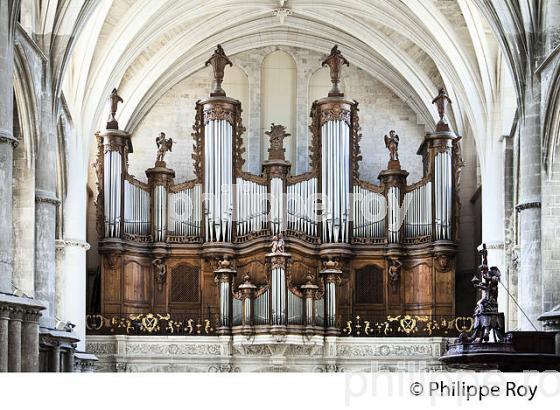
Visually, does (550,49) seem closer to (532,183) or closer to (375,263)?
(532,183)

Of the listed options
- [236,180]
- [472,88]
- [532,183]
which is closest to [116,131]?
[236,180]

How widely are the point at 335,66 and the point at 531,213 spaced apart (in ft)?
37.3

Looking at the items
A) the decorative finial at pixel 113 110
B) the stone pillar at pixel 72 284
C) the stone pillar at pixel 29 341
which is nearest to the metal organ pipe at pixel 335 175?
the decorative finial at pixel 113 110

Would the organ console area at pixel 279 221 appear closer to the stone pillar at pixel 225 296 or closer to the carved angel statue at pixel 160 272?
the carved angel statue at pixel 160 272

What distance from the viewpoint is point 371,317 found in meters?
39.9

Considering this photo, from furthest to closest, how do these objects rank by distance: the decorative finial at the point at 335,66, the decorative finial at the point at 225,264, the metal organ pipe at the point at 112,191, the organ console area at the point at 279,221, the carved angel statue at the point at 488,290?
the decorative finial at the point at 335,66, the metal organ pipe at the point at 112,191, the organ console area at the point at 279,221, the decorative finial at the point at 225,264, the carved angel statue at the point at 488,290

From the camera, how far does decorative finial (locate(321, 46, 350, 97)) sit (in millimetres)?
40844

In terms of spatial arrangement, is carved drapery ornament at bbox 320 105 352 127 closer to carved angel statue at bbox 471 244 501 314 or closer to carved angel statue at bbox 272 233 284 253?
carved angel statue at bbox 272 233 284 253

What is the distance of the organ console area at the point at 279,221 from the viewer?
3956 centimetres

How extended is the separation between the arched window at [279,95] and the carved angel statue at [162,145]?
4.21m

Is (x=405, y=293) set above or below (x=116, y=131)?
below

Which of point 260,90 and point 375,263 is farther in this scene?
point 260,90

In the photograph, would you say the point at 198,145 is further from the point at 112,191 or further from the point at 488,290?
the point at 488,290
